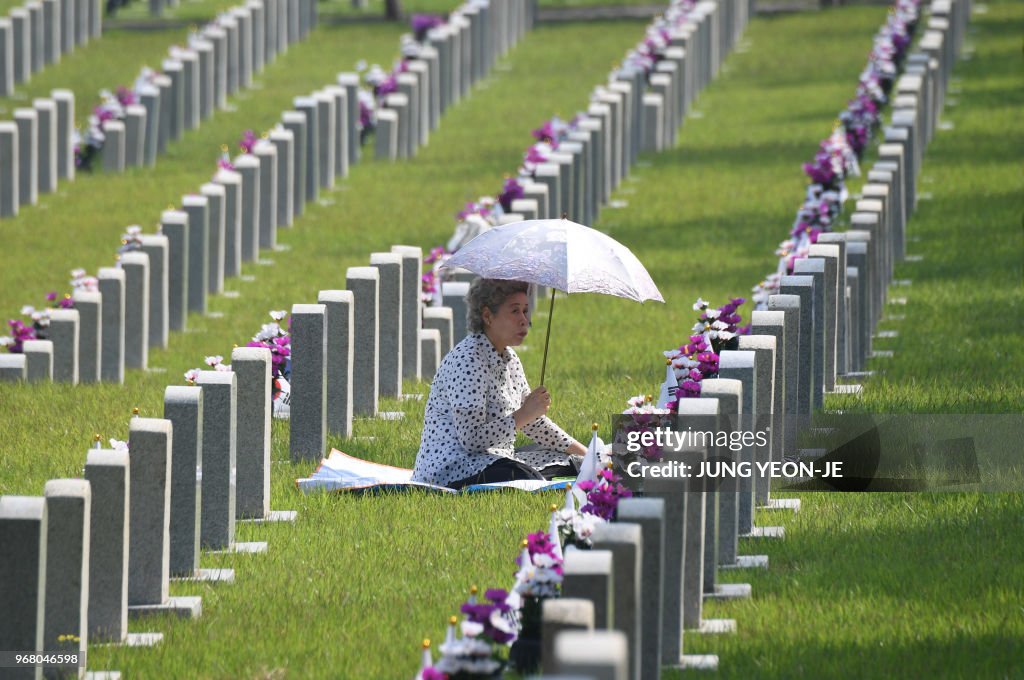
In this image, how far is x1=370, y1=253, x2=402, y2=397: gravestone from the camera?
594 inches

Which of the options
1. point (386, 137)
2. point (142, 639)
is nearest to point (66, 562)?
point (142, 639)

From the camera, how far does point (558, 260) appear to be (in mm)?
12414

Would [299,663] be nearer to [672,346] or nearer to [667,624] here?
[667,624]

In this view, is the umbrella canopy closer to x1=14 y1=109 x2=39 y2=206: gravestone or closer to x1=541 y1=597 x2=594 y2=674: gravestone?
x1=541 y1=597 x2=594 y2=674: gravestone

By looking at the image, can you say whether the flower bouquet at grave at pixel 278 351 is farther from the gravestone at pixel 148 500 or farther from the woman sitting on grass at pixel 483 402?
the gravestone at pixel 148 500

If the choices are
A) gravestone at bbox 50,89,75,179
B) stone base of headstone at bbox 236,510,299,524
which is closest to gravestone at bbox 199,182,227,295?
gravestone at bbox 50,89,75,179

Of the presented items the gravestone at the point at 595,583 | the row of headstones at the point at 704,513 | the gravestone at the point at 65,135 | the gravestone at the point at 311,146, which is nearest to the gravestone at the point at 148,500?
the row of headstones at the point at 704,513

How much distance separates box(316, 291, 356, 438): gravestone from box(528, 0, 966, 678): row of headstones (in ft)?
7.81

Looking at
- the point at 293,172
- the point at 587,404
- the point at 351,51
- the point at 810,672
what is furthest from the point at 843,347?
the point at 351,51

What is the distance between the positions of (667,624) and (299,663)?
1.40 m

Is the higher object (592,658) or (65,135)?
(592,658)

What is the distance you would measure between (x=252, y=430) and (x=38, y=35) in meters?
25.0

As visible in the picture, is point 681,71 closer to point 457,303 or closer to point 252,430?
point 457,303

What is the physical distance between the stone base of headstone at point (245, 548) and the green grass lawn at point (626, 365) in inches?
3.8
